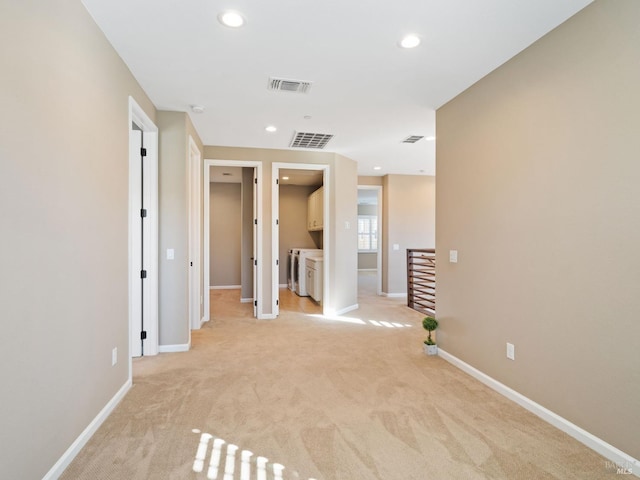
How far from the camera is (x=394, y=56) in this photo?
2746 mm

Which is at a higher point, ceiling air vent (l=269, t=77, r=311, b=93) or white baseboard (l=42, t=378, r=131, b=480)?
ceiling air vent (l=269, t=77, r=311, b=93)

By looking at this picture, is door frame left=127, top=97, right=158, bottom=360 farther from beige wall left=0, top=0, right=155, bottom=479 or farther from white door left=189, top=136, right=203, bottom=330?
beige wall left=0, top=0, right=155, bottom=479

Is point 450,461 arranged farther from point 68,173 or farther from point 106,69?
point 106,69

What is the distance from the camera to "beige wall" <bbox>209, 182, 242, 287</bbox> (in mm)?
8719

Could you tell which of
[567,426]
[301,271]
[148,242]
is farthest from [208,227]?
[567,426]

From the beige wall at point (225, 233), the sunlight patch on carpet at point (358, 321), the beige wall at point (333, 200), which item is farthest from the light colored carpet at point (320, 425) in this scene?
the beige wall at point (225, 233)

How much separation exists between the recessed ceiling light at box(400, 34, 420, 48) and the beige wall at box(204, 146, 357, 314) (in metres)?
3.11

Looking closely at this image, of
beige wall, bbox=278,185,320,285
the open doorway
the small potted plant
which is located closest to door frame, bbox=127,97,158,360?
the small potted plant

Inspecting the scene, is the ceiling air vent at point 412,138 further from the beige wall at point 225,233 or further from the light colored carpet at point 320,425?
the beige wall at point 225,233

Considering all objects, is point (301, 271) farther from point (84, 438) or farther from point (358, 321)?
point (84, 438)

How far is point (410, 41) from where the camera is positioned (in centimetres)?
253

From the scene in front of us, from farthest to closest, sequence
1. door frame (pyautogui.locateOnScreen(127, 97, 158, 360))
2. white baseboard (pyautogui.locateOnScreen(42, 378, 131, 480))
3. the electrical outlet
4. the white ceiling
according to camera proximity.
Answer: door frame (pyautogui.locateOnScreen(127, 97, 158, 360)) → the electrical outlet → the white ceiling → white baseboard (pyautogui.locateOnScreen(42, 378, 131, 480))

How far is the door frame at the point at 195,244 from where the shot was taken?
4672 mm

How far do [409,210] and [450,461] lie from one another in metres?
6.06
